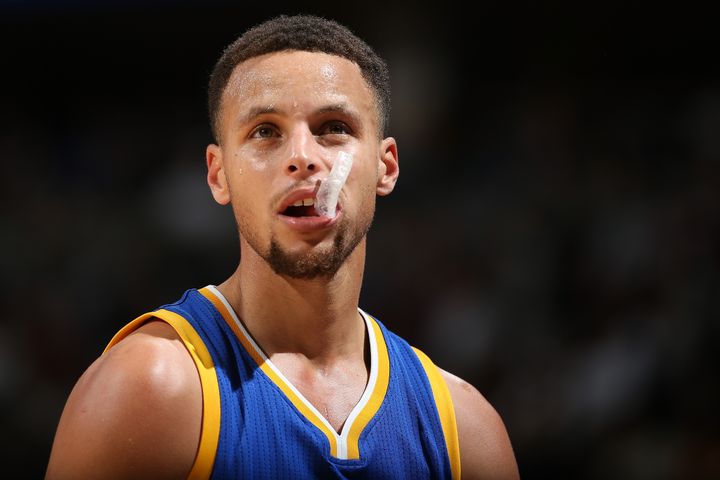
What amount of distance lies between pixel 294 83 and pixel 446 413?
1038 millimetres

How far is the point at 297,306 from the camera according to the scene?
249 cm

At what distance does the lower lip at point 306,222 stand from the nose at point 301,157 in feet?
0.36

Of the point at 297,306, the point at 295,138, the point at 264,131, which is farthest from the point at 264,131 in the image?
the point at 297,306

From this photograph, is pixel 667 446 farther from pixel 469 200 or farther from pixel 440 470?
pixel 440 470

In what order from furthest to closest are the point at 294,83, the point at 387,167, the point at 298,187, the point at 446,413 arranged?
the point at 387,167
the point at 446,413
the point at 294,83
the point at 298,187

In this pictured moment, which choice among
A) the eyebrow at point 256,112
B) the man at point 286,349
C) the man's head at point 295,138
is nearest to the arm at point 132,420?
the man at point 286,349

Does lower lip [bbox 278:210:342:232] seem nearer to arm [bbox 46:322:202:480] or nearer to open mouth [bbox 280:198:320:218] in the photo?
open mouth [bbox 280:198:320:218]

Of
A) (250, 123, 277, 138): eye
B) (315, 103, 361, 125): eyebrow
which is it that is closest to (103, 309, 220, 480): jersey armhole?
(250, 123, 277, 138): eye

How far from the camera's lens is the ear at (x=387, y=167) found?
2725 millimetres

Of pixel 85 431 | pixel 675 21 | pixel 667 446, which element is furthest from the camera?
pixel 675 21

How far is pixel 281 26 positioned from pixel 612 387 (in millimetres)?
3207

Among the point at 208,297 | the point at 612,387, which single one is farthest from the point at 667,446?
the point at 208,297

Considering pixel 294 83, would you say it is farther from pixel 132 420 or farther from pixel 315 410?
pixel 132 420

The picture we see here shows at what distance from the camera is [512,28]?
6094 millimetres
